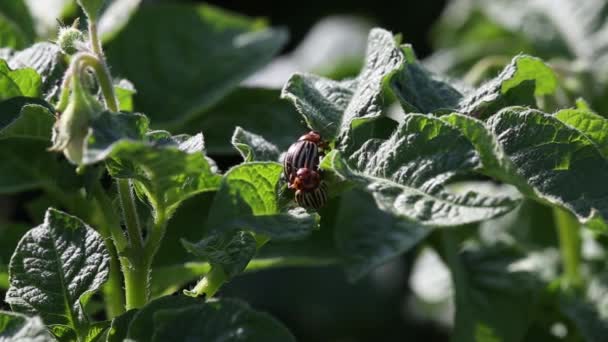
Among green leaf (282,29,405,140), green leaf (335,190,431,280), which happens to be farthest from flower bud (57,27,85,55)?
green leaf (335,190,431,280)

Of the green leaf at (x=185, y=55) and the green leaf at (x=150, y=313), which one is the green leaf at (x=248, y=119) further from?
the green leaf at (x=150, y=313)

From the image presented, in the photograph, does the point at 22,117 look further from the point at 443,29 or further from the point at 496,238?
the point at 443,29

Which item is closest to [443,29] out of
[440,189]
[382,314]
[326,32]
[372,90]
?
[326,32]

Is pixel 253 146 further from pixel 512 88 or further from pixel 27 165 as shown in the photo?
pixel 27 165

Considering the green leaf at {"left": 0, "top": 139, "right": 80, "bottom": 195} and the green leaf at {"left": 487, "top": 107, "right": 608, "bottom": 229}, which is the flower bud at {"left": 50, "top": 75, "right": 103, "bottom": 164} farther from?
the green leaf at {"left": 0, "top": 139, "right": 80, "bottom": 195}

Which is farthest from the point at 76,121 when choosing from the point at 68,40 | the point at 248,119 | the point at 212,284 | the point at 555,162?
the point at 248,119
